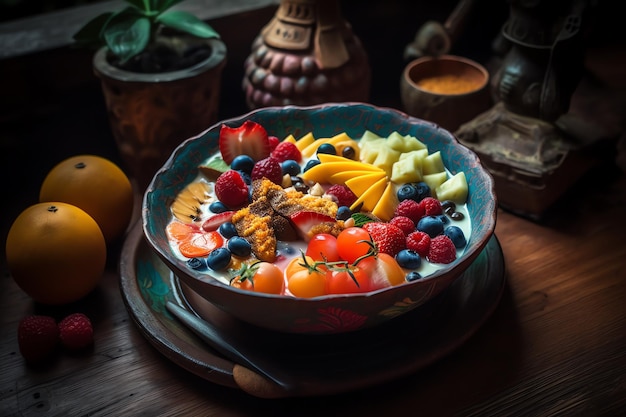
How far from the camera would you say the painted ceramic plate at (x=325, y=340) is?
3.40 feet

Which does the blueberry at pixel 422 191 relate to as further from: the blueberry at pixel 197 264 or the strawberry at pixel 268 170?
the blueberry at pixel 197 264

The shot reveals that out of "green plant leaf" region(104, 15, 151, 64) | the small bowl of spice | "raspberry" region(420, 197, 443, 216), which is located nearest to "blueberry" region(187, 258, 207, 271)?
"raspberry" region(420, 197, 443, 216)

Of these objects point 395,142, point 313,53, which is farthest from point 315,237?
point 313,53

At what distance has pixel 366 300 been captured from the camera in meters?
0.98

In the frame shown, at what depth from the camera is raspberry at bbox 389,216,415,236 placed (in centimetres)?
119

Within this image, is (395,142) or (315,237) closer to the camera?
(315,237)

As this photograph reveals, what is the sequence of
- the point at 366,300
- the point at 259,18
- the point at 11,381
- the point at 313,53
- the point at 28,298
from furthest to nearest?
1. the point at 259,18
2. the point at 313,53
3. the point at 28,298
4. the point at 11,381
5. the point at 366,300

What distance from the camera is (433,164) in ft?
4.41

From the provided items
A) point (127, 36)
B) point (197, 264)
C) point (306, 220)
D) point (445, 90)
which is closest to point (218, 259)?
point (197, 264)

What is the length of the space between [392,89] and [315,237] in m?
1.11

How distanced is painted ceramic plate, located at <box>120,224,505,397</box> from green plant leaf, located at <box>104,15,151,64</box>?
1.78 ft

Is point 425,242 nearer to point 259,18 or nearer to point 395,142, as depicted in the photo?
point 395,142

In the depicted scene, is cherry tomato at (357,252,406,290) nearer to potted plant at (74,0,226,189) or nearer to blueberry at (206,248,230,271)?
blueberry at (206,248,230,271)

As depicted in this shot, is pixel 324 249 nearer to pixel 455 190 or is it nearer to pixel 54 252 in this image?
pixel 455 190
